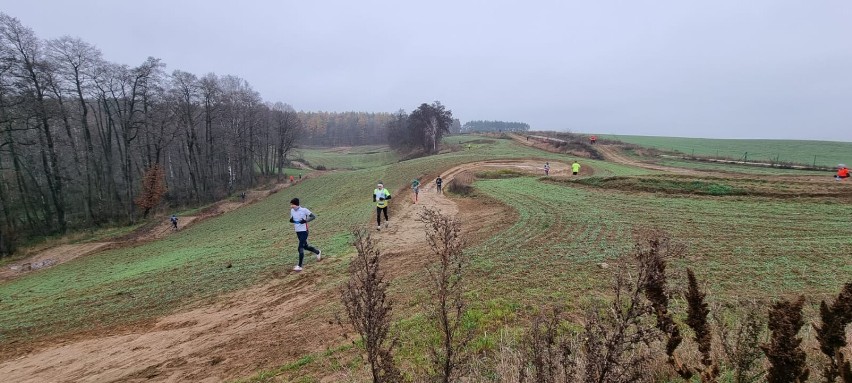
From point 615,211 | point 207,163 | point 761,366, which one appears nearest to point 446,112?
point 207,163

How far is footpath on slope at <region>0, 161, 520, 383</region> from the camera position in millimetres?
6883

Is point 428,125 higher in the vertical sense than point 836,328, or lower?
higher

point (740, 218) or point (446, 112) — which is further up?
point (446, 112)

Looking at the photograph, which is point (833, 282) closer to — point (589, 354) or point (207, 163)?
point (589, 354)

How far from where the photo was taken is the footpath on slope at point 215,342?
6.88 metres

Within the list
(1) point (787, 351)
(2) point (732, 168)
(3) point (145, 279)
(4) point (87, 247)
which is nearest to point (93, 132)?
(4) point (87, 247)

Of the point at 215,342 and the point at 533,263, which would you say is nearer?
the point at 215,342

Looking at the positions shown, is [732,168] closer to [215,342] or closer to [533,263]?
[533,263]

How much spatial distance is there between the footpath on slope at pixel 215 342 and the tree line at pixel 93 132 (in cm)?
2361

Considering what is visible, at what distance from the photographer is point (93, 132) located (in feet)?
144

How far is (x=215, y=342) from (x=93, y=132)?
51.2 m

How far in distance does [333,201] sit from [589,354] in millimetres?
32890

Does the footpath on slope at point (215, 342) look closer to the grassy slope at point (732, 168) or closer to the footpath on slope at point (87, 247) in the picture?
the footpath on slope at point (87, 247)

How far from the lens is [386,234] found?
16.4m
